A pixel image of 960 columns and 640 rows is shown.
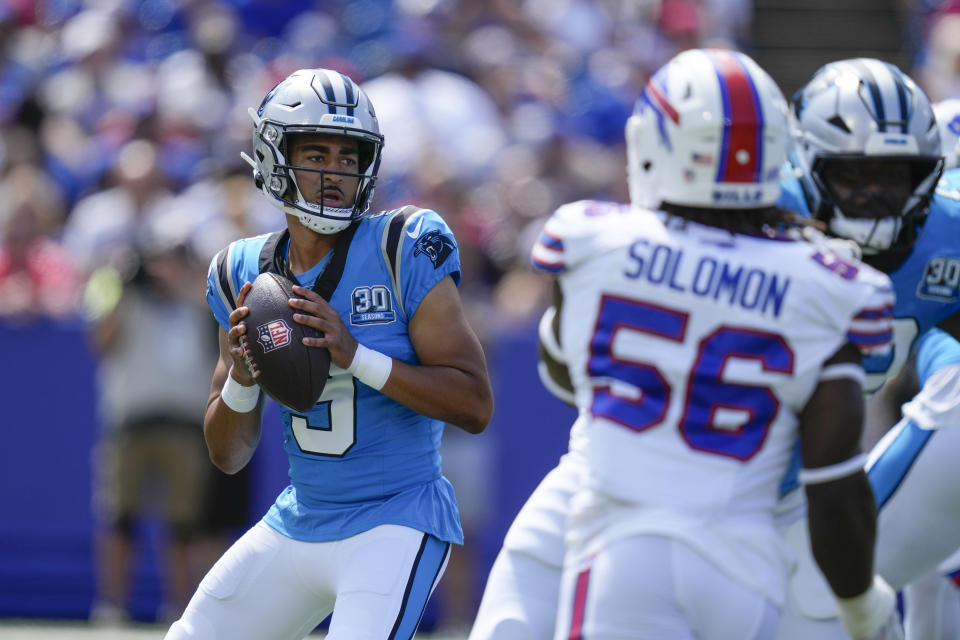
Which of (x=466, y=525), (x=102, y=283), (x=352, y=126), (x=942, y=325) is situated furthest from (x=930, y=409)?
(x=102, y=283)

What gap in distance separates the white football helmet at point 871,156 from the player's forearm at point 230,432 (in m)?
1.58

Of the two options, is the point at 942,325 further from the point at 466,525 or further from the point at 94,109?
the point at 94,109

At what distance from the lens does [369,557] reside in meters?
3.43

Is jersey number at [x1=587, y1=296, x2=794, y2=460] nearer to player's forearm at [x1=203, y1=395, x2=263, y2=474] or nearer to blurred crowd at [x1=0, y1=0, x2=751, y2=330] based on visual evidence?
player's forearm at [x1=203, y1=395, x2=263, y2=474]

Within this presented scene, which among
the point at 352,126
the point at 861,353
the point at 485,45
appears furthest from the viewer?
the point at 485,45

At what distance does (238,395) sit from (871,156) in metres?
1.73

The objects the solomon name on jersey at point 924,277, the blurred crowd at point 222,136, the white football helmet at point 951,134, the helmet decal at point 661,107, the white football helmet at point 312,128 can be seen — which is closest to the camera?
the helmet decal at point 661,107

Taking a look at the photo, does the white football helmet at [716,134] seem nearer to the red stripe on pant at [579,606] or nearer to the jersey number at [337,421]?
the red stripe on pant at [579,606]

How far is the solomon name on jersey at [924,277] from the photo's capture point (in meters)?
3.89

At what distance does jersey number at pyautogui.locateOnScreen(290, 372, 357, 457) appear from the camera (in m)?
3.61

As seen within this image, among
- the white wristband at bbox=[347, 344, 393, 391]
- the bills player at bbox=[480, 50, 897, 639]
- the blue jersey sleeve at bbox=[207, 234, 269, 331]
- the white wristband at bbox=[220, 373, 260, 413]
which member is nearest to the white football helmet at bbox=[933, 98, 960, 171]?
the bills player at bbox=[480, 50, 897, 639]

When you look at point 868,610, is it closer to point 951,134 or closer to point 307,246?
point 307,246

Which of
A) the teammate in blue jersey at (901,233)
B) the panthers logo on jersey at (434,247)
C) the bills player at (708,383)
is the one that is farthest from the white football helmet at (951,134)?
the bills player at (708,383)

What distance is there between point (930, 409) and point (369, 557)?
66.6 inches
